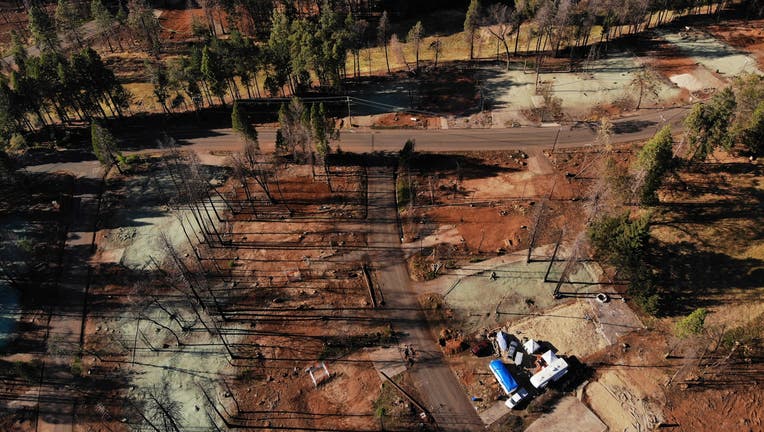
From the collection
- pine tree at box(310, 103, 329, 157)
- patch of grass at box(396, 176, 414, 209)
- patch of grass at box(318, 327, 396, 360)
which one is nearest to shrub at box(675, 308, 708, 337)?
patch of grass at box(318, 327, 396, 360)

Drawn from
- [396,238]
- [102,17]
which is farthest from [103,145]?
[102,17]

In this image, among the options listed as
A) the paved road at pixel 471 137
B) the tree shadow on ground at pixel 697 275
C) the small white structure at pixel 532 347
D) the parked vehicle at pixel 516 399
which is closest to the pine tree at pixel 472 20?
the paved road at pixel 471 137

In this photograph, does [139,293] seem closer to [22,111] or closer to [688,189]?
[22,111]

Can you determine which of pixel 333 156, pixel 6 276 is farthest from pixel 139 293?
pixel 333 156

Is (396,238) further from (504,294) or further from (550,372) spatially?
(550,372)

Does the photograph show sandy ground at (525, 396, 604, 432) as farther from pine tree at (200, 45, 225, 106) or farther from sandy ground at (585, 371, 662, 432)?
pine tree at (200, 45, 225, 106)

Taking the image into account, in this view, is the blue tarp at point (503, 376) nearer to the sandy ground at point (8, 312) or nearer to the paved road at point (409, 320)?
the paved road at point (409, 320)
